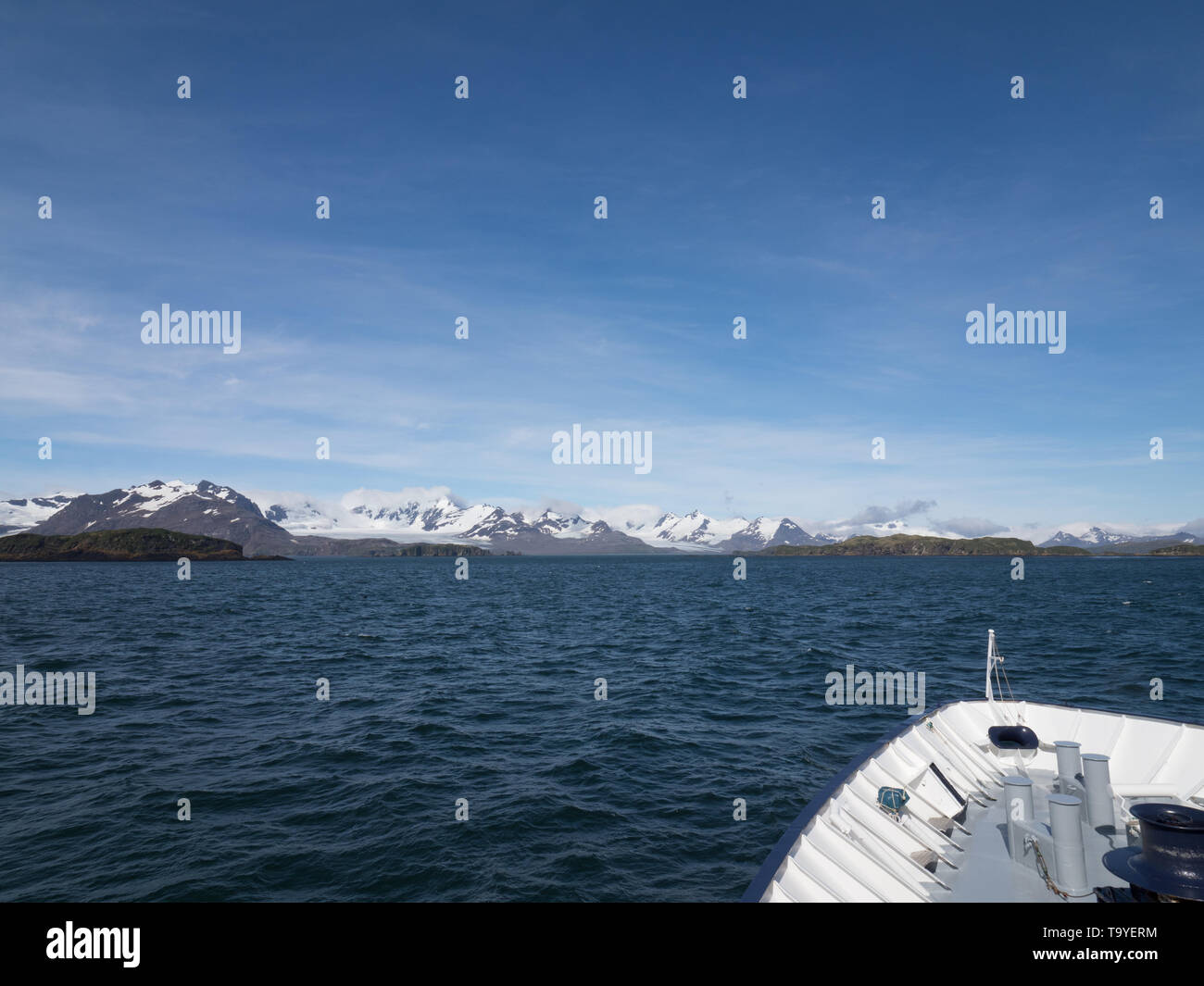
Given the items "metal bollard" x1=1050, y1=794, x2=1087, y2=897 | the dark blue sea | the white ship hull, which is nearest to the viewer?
"metal bollard" x1=1050, y1=794, x2=1087, y2=897

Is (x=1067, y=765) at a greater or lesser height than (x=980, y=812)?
greater

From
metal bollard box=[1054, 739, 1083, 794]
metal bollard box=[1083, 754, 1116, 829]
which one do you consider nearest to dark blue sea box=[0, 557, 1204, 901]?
metal bollard box=[1054, 739, 1083, 794]

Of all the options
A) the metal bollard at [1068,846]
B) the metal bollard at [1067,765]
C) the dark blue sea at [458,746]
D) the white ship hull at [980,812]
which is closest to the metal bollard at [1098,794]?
the white ship hull at [980,812]

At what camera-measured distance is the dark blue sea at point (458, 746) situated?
55.0ft

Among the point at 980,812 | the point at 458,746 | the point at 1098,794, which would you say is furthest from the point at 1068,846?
the point at 458,746

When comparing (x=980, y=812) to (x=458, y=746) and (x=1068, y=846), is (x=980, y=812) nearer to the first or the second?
(x=1068, y=846)

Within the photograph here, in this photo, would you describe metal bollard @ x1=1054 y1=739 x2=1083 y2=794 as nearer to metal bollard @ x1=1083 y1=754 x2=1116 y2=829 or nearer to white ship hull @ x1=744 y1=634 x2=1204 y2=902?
white ship hull @ x1=744 y1=634 x2=1204 y2=902

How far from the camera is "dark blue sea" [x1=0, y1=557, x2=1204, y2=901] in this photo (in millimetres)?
16750

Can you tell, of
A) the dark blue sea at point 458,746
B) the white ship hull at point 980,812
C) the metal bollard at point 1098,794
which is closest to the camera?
the white ship hull at point 980,812

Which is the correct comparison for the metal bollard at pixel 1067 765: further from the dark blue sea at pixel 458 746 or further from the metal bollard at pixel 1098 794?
the dark blue sea at pixel 458 746

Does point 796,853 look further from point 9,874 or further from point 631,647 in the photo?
point 631,647

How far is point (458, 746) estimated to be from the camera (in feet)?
88.0

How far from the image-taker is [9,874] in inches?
642
